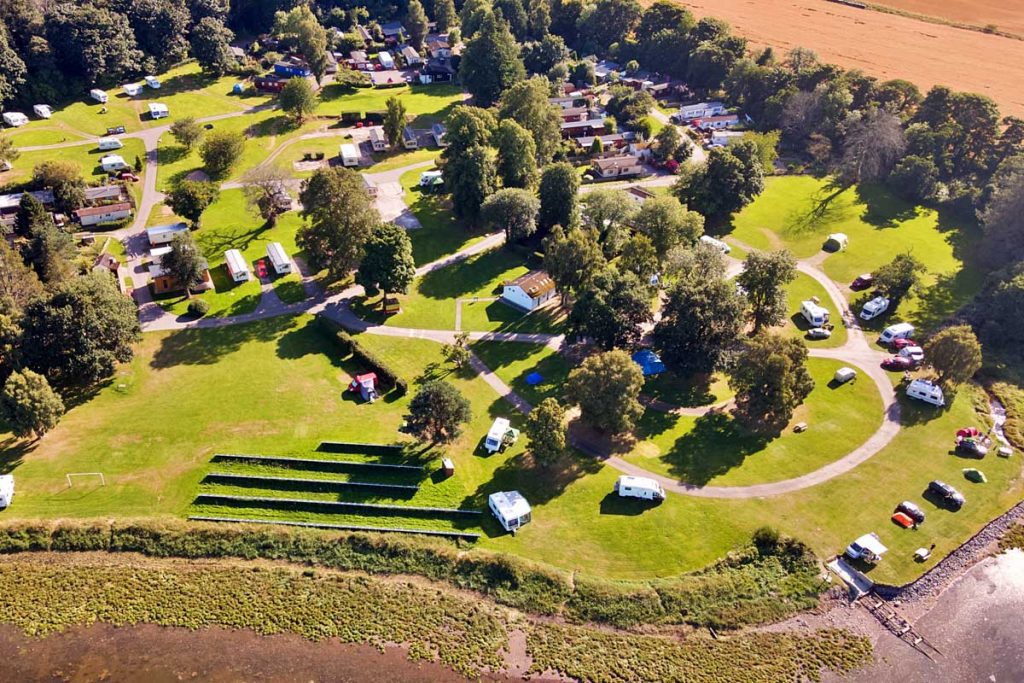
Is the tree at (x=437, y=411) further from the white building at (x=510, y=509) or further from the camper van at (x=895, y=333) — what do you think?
the camper van at (x=895, y=333)

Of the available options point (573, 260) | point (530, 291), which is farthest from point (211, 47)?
point (573, 260)

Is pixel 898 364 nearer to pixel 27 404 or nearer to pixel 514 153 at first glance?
pixel 514 153

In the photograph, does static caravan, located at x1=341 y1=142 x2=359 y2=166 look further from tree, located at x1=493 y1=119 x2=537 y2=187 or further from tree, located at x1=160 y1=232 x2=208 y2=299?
tree, located at x1=160 y1=232 x2=208 y2=299

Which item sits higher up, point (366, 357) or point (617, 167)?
point (617, 167)

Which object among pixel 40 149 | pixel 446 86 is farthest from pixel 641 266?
pixel 40 149

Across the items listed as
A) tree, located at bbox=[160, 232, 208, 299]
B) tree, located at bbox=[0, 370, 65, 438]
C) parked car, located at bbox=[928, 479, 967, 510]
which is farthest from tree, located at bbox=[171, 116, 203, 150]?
parked car, located at bbox=[928, 479, 967, 510]
